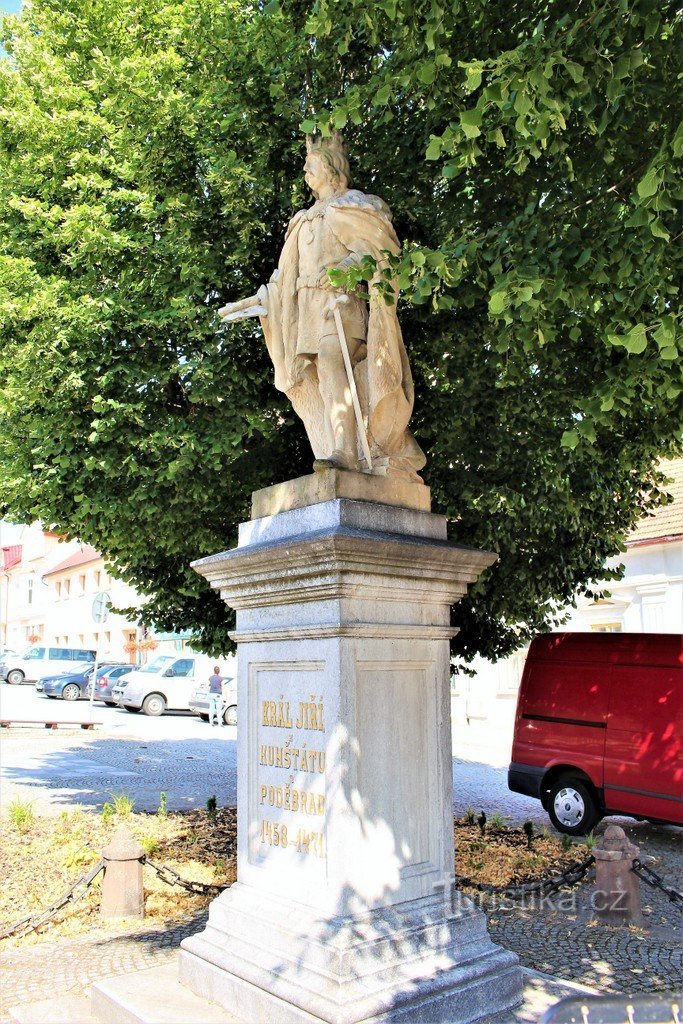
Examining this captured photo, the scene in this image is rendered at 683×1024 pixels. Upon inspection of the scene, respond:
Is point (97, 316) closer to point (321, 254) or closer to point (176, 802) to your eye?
point (321, 254)

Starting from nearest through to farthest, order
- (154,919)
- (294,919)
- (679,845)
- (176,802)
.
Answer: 1. (294,919)
2. (154,919)
3. (679,845)
4. (176,802)

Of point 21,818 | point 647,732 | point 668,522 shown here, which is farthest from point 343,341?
point 668,522

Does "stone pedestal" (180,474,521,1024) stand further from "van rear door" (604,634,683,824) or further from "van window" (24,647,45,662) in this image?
"van window" (24,647,45,662)

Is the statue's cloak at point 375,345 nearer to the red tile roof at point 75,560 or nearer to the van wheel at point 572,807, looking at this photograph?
the van wheel at point 572,807

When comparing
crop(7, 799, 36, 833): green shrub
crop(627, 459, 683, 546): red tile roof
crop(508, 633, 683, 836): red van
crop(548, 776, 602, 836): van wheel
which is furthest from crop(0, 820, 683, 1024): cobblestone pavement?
crop(627, 459, 683, 546): red tile roof

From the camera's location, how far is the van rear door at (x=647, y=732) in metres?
9.03

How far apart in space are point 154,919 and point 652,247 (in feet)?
18.1

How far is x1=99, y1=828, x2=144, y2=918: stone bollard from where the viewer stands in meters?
6.35

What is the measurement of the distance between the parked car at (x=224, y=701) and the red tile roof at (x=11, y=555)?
4841 centimetres

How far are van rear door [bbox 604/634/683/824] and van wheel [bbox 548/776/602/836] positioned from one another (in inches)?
10.7

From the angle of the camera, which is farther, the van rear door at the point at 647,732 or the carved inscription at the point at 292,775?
the van rear door at the point at 647,732

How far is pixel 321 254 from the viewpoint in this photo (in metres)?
4.80

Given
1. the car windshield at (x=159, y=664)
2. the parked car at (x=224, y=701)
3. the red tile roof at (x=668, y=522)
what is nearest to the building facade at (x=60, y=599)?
the car windshield at (x=159, y=664)

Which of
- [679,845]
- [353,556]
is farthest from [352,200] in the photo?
[679,845]
